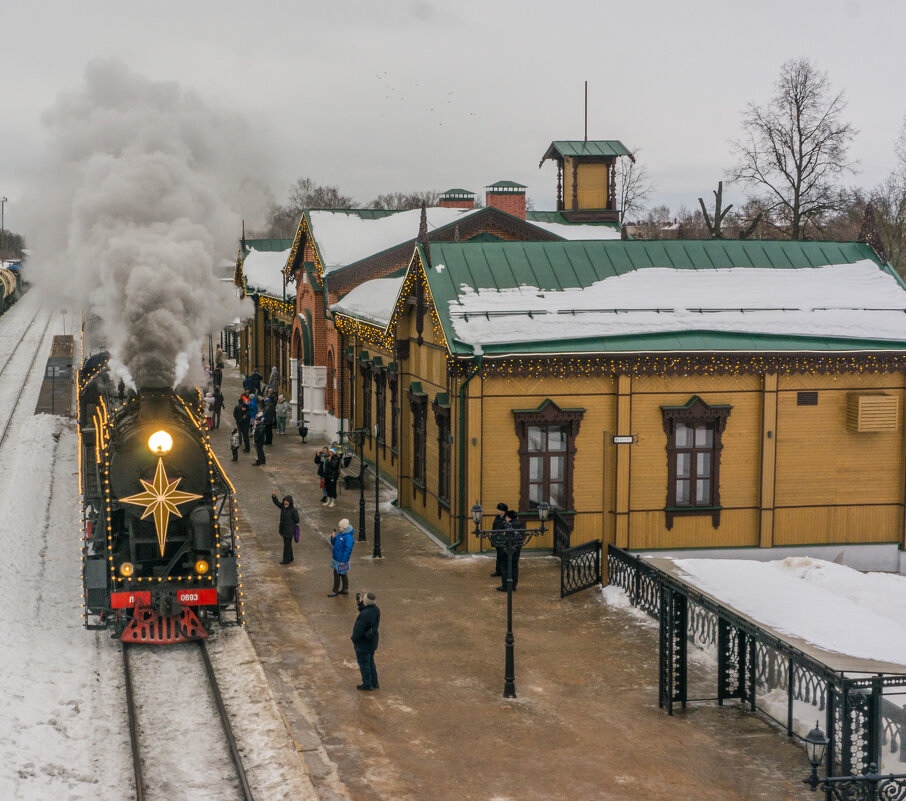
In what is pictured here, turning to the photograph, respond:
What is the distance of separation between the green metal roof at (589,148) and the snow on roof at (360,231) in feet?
39.8

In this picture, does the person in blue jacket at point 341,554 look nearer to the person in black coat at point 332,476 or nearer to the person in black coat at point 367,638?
the person in black coat at point 367,638

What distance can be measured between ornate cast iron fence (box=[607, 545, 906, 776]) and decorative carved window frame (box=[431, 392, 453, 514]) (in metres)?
5.53

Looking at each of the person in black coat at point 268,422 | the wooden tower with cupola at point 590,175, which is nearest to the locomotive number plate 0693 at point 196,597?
the person in black coat at point 268,422

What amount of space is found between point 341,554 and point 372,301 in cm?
1301

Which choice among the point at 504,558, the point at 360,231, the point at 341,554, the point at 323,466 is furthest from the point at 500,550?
the point at 360,231

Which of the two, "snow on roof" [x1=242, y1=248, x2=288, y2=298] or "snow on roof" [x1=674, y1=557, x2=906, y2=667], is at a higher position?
"snow on roof" [x1=242, y1=248, x2=288, y2=298]

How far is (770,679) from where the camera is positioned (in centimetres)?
1532

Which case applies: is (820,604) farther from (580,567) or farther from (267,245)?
(267,245)

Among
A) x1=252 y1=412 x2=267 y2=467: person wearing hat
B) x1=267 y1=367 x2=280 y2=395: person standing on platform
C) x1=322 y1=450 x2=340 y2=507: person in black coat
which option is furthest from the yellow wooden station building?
x1=267 y1=367 x2=280 y2=395: person standing on platform

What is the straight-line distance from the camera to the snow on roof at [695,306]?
76.6 ft

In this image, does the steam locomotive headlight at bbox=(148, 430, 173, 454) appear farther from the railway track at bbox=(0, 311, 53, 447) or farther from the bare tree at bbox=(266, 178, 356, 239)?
the bare tree at bbox=(266, 178, 356, 239)

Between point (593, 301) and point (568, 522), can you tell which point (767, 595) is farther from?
point (593, 301)

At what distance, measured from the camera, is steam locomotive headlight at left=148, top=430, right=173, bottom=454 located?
655 inches

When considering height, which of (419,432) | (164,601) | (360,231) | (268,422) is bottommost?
(164,601)
